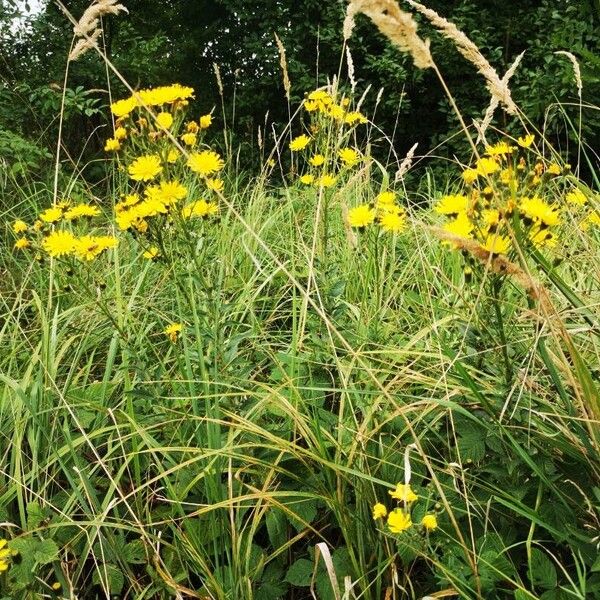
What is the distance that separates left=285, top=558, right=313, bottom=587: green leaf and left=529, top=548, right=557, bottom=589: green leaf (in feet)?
1.30

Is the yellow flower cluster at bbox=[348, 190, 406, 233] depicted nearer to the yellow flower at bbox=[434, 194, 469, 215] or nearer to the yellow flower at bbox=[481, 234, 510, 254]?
the yellow flower at bbox=[434, 194, 469, 215]

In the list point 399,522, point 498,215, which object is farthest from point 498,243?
point 399,522

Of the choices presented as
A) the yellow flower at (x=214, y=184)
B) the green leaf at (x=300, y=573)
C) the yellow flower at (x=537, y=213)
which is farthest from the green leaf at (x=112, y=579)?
the yellow flower at (x=537, y=213)

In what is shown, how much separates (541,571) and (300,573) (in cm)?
43

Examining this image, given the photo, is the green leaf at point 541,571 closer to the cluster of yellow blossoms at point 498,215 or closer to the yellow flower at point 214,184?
the cluster of yellow blossoms at point 498,215

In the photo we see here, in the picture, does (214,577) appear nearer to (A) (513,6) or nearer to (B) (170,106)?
(B) (170,106)

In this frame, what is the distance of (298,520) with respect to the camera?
1.26 meters

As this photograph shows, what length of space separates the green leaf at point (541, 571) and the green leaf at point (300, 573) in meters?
0.40

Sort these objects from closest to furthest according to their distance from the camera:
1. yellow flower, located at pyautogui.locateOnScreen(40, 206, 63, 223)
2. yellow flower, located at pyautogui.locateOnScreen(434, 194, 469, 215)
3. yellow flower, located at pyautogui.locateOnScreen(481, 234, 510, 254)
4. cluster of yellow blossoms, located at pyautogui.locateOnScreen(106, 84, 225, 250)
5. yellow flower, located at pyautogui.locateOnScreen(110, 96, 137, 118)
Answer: yellow flower, located at pyautogui.locateOnScreen(481, 234, 510, 254) → yellow flower, located at pyautogui.locateOnScreen(434, 194, 469, 215) → cluster of yellow blossoms, located at pyautogui.locateOnScreen(106, 84, 225, 250) → yellow flower, located at pyautogui.locateOnScreen(110, 96, 137, 118) → yellow flower, located at pyautogui.locateOnScreen(40, 206, 63, 223)

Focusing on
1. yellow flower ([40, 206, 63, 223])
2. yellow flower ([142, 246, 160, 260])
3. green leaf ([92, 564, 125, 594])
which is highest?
yellow flower ([40, 206, 63, 223])

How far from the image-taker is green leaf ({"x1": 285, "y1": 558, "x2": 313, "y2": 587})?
121cm

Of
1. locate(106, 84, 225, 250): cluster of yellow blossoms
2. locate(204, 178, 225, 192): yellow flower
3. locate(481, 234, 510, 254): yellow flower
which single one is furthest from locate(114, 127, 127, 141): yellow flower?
locate(481, 234, 510, 254): yellow flower

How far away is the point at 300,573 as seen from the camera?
48.3 inches

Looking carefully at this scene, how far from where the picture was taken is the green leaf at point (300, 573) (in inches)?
47.8
